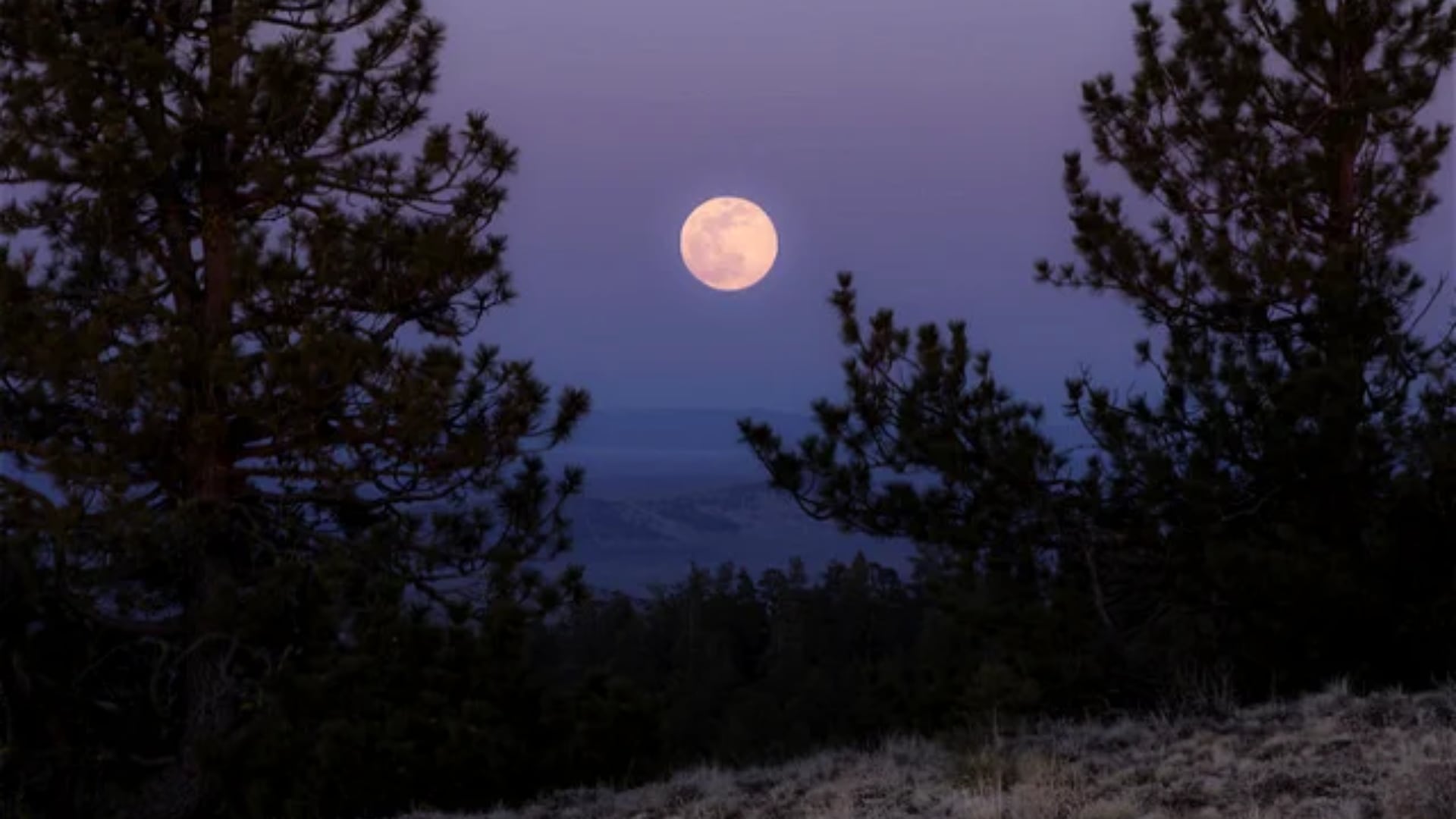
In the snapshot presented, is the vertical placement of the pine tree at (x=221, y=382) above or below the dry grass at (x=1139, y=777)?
above

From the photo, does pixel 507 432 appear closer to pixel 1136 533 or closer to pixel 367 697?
pixel 367 697

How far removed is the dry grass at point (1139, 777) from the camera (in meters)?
5.98

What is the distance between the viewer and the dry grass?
598 centimetres

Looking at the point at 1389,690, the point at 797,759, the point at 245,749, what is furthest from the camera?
the point at 245,749

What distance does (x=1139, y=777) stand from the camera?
6945mm

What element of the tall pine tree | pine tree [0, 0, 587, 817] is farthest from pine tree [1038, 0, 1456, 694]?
pine tree [0, 0, 587, 817]

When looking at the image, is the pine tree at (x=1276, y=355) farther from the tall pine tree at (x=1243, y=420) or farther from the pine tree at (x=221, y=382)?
the pine tree at (x=221, y=382)

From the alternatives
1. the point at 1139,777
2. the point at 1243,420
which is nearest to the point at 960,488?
the point at 1243,420

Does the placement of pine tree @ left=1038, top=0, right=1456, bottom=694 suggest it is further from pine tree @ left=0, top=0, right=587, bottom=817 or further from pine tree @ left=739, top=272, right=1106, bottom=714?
pine tree @ left=0, top=0, right=587, bottom=817

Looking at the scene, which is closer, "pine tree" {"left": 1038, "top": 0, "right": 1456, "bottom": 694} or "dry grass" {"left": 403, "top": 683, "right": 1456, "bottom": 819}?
"dry grass" {"left": 403, "top": 683, "right": 1456, "bottom": 819}

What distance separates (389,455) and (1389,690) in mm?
9174

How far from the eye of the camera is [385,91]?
49.5 feet

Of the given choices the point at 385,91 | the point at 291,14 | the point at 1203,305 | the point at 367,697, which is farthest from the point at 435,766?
the point at 1203,305

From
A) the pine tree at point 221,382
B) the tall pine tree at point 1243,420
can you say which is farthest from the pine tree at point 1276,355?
the pine tree at point 221,382
